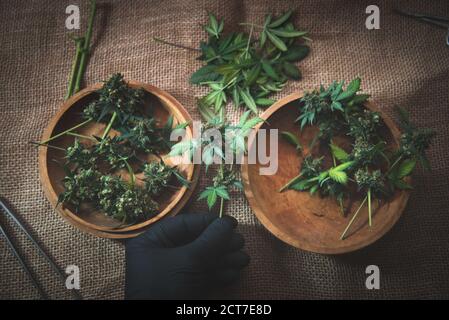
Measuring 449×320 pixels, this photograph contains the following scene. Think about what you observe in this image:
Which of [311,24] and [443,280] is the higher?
[311,24]

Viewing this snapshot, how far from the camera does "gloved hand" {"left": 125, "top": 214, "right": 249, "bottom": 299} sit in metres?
1.19

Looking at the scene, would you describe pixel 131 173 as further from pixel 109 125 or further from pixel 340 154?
pixel 340 154

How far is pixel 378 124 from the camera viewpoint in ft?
4.07

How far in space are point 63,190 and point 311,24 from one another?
0.93 m

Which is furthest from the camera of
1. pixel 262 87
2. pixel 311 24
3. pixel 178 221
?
pixel 311 24

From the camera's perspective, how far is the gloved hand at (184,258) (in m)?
1.19

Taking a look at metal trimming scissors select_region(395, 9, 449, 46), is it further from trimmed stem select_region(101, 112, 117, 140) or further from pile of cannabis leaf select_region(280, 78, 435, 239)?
trimmed stem select_region(101, 112, 117, 140)

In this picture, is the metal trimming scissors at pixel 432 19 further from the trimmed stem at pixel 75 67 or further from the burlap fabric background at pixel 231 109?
the trimmed stem at pixel 75 67

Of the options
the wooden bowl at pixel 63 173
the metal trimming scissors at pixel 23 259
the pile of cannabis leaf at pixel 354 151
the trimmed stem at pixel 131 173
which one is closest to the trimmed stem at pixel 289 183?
the pile of cannabis leaf at pixel 354 151

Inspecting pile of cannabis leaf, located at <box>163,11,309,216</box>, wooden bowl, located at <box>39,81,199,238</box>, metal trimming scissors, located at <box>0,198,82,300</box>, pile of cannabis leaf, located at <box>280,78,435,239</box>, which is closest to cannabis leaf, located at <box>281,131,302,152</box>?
pile of cannabis leaf, located at <box>280,78,435,239</box>

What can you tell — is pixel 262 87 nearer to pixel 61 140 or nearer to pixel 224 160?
pixel 224 160

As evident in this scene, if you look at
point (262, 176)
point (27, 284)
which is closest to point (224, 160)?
point (262, 176)

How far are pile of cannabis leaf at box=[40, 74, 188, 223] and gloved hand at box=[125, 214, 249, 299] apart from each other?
8cm

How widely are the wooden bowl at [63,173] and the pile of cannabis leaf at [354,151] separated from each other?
0.98 feet
